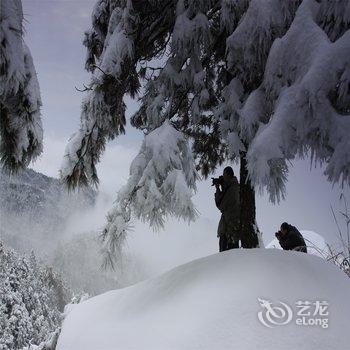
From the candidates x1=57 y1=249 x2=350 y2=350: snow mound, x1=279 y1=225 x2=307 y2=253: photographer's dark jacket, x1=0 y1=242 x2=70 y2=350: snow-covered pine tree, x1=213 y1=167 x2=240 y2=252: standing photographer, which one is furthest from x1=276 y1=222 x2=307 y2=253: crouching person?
x1=0 y1=242 x2=70 y2=350: snow-covered pine tree

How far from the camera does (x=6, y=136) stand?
10.6ft

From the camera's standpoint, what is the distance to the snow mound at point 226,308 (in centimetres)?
212

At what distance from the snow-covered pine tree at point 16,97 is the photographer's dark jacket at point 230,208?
322 centimetres

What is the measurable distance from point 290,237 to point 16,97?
13.9ft

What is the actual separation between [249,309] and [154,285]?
0.99 metres

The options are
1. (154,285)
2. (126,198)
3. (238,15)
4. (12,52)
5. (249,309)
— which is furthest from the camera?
(126,198)

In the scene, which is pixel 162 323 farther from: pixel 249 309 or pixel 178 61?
pixel 178 61

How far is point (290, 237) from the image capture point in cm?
589

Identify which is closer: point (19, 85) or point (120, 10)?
point (19, 85)

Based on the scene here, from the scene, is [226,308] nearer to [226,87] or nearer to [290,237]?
[226,87]

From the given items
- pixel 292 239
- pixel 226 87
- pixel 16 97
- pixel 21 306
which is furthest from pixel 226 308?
pixel 21 306

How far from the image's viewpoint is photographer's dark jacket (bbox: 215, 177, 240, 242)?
19.4ft

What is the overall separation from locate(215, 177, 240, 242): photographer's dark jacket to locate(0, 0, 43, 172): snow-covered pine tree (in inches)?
127

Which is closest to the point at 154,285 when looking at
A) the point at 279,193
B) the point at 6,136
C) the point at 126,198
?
the point at 279,193
